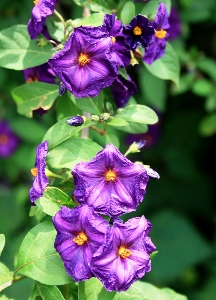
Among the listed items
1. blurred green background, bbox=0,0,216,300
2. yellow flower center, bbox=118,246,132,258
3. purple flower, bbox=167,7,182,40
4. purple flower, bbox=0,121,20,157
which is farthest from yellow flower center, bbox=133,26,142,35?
purple flower, bbox=0,121,20,157

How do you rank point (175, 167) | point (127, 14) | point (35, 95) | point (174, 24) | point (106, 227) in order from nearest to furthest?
point (106, 227) < point (127, 14) < point (35, 95) < point (174, 24) < point (175, 167)

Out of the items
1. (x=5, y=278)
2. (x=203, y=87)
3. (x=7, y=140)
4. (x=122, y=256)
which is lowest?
(x=7, y=140)

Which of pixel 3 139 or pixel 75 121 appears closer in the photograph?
pixel 75 121

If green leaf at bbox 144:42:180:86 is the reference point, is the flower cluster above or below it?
below

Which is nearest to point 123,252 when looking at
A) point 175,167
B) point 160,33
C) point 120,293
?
point 120,293

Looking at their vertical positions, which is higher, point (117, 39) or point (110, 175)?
point (117, 39)

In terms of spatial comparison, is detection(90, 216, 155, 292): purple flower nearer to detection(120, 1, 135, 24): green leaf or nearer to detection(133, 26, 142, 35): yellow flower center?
detection(133, 26, 142, 35): yellow flower center

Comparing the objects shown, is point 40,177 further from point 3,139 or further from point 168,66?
point 3,139
